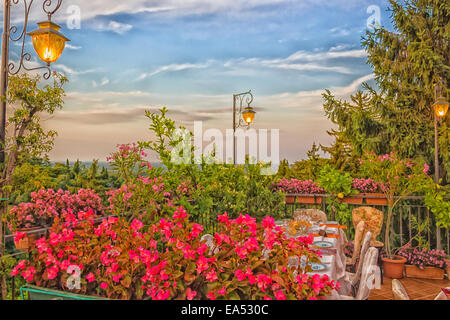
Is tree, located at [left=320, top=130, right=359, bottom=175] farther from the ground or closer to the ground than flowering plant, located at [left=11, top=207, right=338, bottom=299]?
farther from the ground

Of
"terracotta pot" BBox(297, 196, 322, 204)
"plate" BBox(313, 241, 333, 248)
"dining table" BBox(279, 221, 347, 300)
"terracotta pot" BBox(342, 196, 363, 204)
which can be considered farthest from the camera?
"terracotta pot" BBox(297, 196, 322, 204)

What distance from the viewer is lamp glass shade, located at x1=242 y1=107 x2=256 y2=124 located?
733 centimetres

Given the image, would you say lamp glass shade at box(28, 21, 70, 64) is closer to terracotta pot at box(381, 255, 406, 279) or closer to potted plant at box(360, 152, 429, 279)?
potted plant at box(360, 152, 429, 279)

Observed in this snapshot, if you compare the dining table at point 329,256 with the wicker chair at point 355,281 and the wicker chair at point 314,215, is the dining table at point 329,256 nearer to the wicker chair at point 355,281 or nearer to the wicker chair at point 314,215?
the wicker chair at point 355,281

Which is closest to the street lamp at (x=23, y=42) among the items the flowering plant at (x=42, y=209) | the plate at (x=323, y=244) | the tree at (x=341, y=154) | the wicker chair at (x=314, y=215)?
the flowering plant at (x=42, y=209)

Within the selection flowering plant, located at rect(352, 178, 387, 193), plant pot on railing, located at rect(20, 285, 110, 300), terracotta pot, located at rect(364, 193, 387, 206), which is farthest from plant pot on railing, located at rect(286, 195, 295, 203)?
plant pot on railing, located at rect(20, 285, 110, 300)

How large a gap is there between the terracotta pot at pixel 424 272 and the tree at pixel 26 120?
5.31m

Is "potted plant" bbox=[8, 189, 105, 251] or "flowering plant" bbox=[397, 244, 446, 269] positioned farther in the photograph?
"flowering plant" bbox=[397, 244, 446, 269]

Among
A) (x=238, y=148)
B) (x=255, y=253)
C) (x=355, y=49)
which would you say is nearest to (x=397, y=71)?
(x=355, y=49)

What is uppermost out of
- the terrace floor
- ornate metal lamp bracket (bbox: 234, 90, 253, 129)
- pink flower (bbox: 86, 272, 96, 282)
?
ornate metal lamp bracket (bbox: 234, 90, 253, 129)

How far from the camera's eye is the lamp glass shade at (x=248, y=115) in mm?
7332

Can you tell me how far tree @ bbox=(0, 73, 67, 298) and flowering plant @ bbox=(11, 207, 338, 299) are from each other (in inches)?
53.1

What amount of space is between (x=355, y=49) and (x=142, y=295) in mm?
8510
